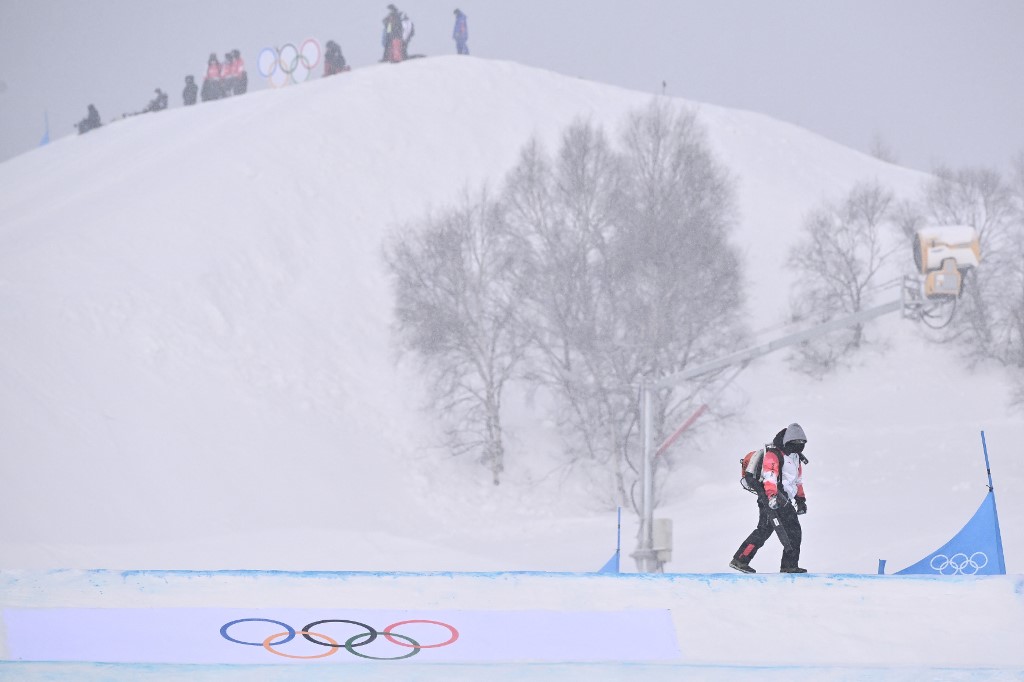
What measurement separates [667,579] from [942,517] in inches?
587

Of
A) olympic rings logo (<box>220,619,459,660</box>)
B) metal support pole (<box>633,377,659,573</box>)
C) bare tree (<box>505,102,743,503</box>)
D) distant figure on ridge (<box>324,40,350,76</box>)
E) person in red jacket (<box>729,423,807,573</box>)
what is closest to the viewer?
olympic rings logo (<box>220,619,459,660</box>)

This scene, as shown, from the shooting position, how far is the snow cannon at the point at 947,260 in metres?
12.8

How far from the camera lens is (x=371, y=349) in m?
39.7

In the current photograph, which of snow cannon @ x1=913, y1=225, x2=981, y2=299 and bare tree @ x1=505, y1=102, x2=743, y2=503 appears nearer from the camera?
snow cannon @ x1=913, y1=225, x2=981, y2=299

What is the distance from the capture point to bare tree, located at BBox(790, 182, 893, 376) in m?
42.4

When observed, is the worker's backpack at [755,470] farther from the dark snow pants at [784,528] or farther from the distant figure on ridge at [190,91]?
the distant figure on ridge at [190,91]

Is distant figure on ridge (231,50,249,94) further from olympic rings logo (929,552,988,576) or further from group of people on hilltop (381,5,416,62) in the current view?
olympic rings logo (929,552,988,576)

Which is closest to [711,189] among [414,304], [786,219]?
[414,304]

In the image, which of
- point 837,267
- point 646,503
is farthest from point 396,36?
point 646,503

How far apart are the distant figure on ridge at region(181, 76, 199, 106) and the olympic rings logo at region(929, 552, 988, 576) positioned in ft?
200

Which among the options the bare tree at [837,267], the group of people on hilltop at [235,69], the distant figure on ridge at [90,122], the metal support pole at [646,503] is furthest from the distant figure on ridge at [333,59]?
the metal support pole at [646,503]

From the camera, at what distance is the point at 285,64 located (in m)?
64.4

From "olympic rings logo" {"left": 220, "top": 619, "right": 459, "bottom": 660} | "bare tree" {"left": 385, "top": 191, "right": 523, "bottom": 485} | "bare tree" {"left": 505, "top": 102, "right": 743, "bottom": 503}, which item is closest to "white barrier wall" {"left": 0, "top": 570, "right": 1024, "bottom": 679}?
"olympic rings logo" {"left": 220, "top": 619, "right": 459, "bottom": 660}

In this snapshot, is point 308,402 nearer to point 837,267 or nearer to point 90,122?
point 837,267
